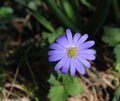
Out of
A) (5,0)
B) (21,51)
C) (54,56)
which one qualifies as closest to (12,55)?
(21,51)

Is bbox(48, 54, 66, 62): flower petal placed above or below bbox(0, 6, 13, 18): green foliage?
below

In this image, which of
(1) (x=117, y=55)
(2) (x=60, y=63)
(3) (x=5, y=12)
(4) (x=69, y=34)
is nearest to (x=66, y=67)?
(2) (x=60, y=63)

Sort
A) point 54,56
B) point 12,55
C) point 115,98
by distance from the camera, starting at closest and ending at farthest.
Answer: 1. point 54,56
2. point 115,98
3. point 12,55

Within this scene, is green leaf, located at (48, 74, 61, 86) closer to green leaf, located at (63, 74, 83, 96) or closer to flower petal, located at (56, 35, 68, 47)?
green leaf, located at (63, 74, 83, 96)

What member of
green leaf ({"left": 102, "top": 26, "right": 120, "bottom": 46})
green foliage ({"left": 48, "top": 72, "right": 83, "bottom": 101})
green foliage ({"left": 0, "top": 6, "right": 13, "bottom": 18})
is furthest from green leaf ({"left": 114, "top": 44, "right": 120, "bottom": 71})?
green foliage ({"left": 0, "top": 6, "right": 13, "bottom": 18})

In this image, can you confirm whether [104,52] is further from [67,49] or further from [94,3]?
[67,49]

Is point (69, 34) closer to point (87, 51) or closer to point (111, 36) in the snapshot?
point (87, 51)

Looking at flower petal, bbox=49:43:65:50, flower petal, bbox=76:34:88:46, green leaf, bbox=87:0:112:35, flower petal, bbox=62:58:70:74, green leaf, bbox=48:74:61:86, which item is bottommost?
flower petal, bbox=62:58:70:74

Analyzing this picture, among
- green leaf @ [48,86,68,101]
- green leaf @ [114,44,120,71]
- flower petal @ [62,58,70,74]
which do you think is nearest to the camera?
flower petal @ [62,58,70,74]
